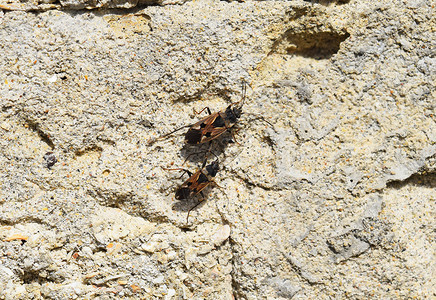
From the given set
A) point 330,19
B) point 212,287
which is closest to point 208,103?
point 330,19

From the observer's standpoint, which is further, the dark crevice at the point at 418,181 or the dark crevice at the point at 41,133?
the dark crevice at the point at 418,181

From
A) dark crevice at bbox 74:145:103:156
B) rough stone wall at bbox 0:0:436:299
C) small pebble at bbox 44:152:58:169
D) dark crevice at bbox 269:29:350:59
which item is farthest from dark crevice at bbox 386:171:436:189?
small pebble at bbox 44:152:58:169

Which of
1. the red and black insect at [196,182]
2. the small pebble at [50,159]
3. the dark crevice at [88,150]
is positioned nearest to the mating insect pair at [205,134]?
the red and black insect at [196,182]

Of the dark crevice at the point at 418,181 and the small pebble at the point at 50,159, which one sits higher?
the small pebble at the point at 50,159

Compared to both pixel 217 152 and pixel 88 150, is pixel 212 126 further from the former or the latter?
pixel 88 150

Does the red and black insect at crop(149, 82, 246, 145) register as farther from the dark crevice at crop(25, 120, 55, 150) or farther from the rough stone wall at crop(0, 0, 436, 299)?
the dark crevice at crop(25, 120, 55, 150)

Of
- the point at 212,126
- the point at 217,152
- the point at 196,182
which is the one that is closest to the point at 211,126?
the point at 212,126

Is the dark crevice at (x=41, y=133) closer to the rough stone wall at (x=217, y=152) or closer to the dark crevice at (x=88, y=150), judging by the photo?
the rough stone wall at (x=217, y=152)
